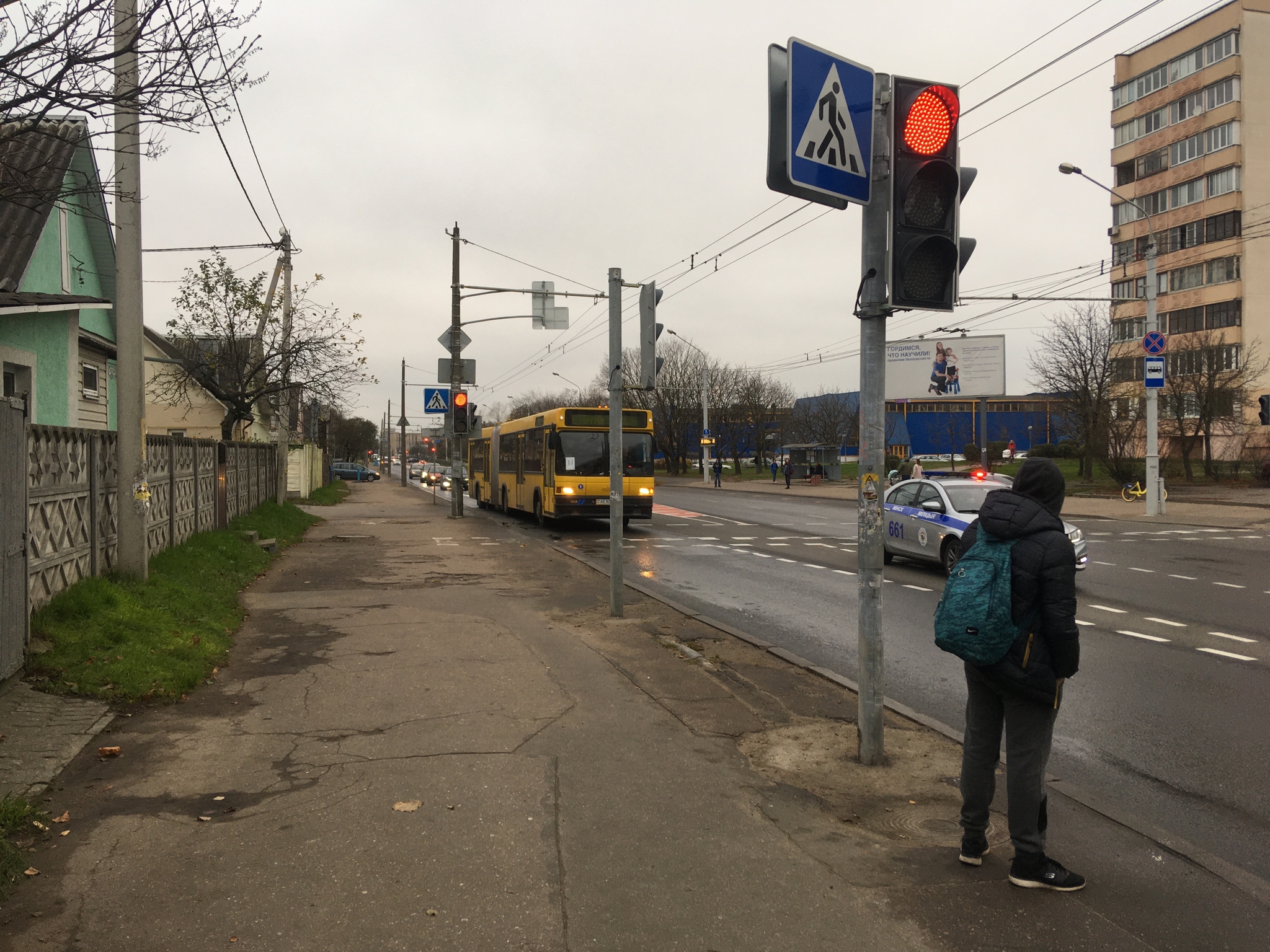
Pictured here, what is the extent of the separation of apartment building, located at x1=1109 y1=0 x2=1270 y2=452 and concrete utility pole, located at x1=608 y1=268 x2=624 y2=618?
49.9m

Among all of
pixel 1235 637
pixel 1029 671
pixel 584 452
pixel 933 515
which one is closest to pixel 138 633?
pixel 1029 671

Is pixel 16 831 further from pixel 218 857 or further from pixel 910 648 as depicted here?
pixel 910 648

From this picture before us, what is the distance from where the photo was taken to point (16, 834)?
167 inches

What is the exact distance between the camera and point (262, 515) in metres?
20.4

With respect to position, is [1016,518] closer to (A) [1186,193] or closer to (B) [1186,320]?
(B) [1186,320]

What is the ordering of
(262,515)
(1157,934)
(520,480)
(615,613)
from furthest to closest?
(520,480) < (262,515) < (615,613) < (1157,934)

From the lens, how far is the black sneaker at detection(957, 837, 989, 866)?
4082mm

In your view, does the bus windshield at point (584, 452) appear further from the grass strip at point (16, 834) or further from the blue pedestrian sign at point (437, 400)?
the grass strip at point (16, 834)

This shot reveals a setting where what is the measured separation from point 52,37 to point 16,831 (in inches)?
154

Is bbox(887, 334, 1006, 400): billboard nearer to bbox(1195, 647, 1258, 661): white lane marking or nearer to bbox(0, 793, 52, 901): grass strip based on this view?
bbox(1195, 647, 1258, 661): white lane marking

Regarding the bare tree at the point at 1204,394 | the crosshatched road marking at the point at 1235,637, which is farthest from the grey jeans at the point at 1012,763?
the bare tree at the point at 1204,394

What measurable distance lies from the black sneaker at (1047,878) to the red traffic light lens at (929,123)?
3438 mm

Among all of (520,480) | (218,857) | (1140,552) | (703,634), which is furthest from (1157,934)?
(520,480)

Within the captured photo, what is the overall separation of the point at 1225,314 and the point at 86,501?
6536cm
